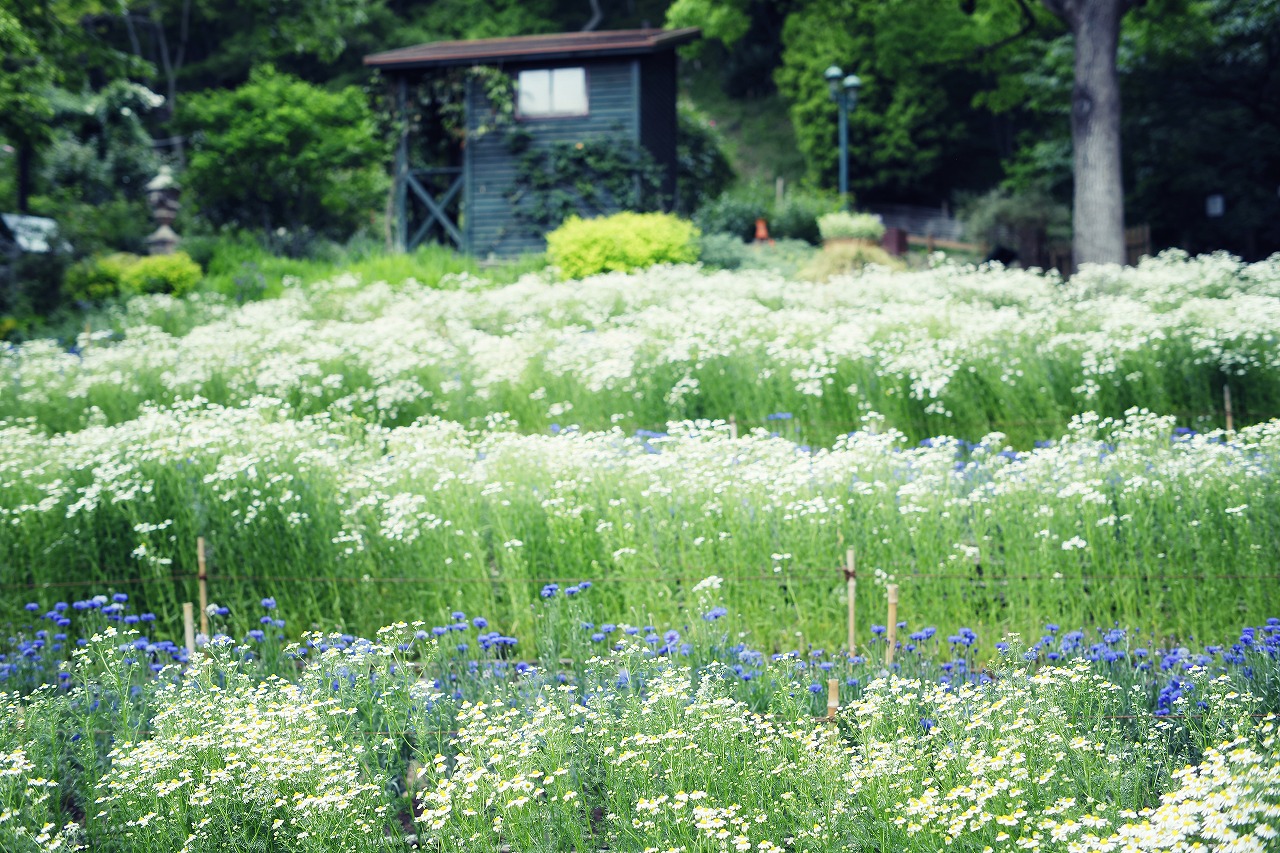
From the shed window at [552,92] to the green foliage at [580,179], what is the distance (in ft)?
2.43

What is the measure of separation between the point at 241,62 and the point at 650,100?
25676mm

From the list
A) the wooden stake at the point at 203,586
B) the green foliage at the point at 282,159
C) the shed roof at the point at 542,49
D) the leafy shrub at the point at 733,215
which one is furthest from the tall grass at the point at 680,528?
the green foliage at the point at 282,159

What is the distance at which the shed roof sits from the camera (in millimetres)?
22922

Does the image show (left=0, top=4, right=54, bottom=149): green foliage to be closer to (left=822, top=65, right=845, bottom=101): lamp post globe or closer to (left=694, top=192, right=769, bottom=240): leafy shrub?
(left=694, top=192, right=769, bottom=240): leafy shrub

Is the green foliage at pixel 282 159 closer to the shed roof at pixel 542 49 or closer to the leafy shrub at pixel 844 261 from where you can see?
the shed roof at pixel 542 49

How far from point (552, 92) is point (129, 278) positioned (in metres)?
9.00

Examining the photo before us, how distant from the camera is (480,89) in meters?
23.7

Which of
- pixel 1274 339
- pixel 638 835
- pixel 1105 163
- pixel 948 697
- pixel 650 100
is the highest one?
pixel 650 100

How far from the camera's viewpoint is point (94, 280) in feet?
65.1

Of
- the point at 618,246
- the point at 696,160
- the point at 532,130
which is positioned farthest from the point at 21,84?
the point at 696,160

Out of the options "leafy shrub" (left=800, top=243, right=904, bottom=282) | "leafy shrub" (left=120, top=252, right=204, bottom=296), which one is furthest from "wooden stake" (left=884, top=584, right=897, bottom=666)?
"leafy shrub" (left=120, top=252, right=204, bottom=296)

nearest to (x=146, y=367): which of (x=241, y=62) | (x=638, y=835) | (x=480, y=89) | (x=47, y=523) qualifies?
(x=47, y=523)

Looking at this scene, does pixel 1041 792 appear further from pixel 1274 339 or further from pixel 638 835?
pixel 1274 339

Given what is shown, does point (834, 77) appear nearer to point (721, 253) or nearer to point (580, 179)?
point (580, 179)
